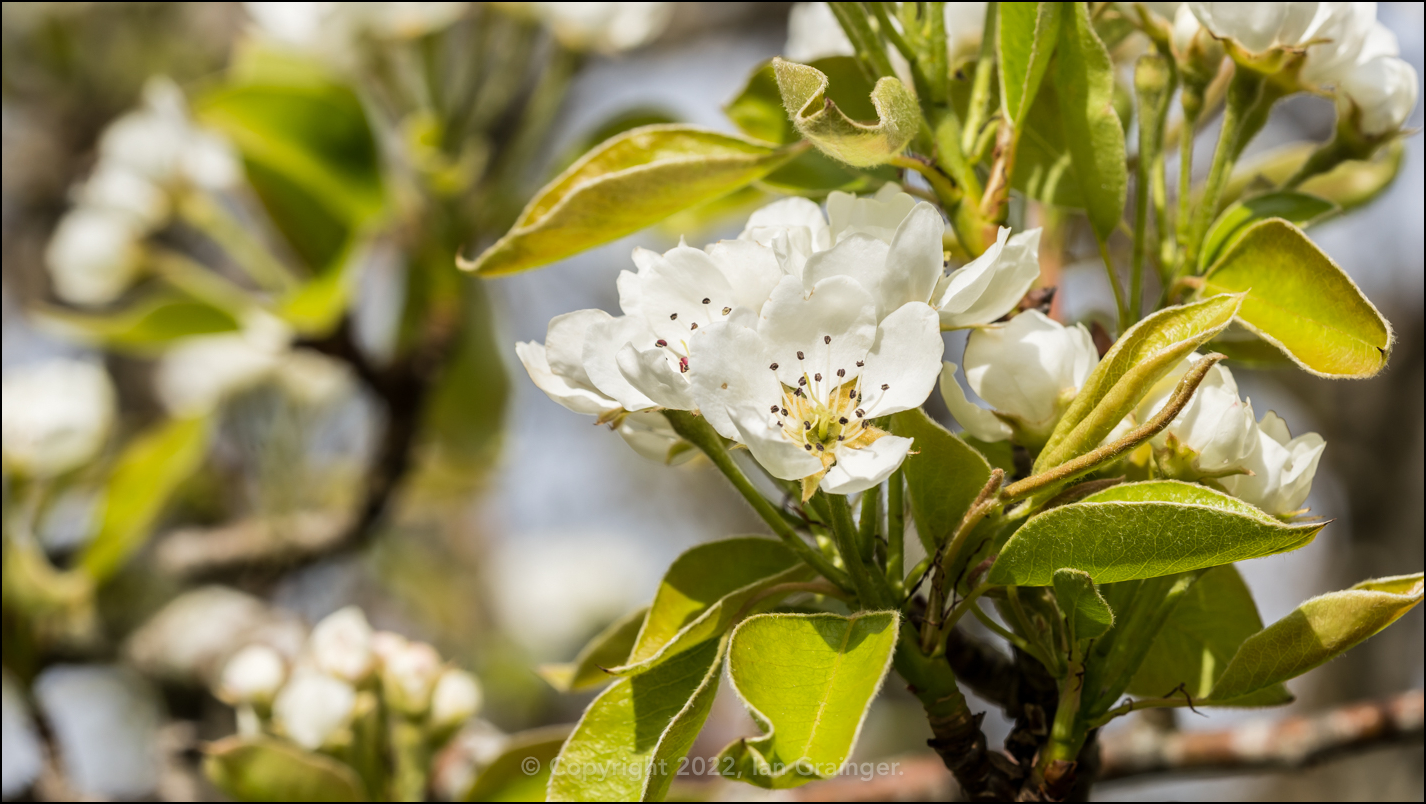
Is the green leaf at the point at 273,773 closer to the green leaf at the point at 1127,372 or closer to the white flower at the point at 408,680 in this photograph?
the white flower at the point at 408,680

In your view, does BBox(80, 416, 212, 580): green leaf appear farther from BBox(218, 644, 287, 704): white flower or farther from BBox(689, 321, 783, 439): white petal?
BBox(689, 321, 783, 439): white petal

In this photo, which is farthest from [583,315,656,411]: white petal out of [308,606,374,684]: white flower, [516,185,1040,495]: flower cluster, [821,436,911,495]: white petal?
[308,606,374,684]: white flower

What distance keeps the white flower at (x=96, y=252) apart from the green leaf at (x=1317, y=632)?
85.1 inches

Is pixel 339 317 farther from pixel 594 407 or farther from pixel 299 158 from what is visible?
pixel 594 407

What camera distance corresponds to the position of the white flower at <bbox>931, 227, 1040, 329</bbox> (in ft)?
2.17

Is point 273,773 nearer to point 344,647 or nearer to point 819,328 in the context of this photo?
point 344,647

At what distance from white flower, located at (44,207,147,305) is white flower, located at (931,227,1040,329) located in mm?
1999

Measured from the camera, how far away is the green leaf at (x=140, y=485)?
1.86 meters

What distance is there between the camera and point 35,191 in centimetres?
326

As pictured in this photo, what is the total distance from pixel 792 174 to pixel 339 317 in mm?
1266

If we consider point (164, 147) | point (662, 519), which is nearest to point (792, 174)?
point (164, 147)

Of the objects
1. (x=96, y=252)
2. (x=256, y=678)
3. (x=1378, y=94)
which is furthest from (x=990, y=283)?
(x=96, y=252)

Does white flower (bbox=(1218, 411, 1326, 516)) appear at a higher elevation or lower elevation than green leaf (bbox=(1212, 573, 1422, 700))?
higher

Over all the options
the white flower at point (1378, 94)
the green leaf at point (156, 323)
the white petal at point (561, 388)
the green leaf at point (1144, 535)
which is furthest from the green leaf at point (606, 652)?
the green leaf at point (156, 323)
